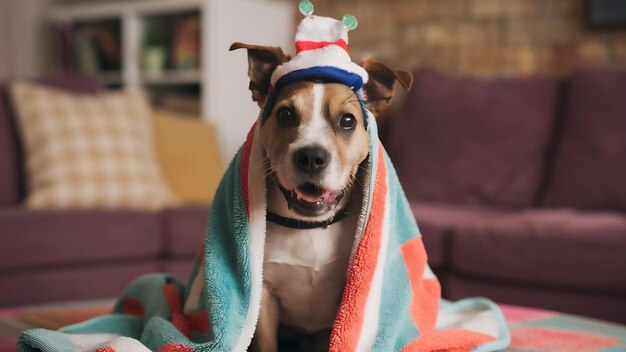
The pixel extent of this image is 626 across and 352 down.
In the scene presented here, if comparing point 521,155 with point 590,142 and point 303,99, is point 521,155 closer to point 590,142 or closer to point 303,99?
point 590,142

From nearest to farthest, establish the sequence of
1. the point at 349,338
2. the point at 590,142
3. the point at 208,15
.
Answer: the point at 349,338, the point at 590,142, the point at 208,15

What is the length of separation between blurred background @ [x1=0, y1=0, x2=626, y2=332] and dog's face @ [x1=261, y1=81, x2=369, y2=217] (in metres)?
1.32

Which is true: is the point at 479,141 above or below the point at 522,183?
above

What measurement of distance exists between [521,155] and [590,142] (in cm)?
29

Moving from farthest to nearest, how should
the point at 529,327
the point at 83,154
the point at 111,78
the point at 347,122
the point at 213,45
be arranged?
the point at 111,78, the point at 213,45, the point at 83,154, the point at 529,327, the point at 347,122

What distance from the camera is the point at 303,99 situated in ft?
3.99

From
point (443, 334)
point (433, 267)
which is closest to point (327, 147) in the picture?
point (443, 334)

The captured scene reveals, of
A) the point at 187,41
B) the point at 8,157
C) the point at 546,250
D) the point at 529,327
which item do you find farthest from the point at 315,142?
the point at 187,41

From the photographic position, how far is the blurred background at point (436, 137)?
2.42 m

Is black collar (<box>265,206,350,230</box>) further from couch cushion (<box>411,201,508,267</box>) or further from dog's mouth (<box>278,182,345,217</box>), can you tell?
couch cushion (<box>411,201,508,267</box>)

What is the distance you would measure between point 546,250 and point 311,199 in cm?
140

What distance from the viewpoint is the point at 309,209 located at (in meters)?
1.18

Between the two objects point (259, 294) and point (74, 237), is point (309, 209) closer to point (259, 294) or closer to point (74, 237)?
point (259, 294)

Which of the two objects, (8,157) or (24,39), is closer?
(8,157)
